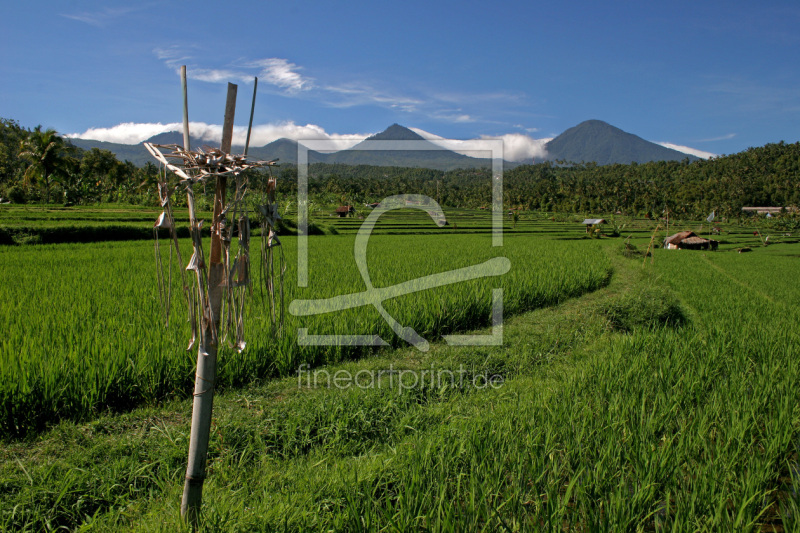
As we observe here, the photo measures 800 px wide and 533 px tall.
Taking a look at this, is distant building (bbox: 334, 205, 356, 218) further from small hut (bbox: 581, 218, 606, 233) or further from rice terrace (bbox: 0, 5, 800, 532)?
rice terrace (bbox: 0, 5, 800, 532)

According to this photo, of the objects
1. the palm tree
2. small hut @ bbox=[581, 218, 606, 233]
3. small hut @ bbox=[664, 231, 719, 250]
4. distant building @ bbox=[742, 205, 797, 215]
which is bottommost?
small hut @ bbox=[664, 231, 719, 250]

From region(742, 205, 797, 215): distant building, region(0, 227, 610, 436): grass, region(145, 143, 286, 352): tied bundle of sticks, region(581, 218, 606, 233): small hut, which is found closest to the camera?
region(145, 143, 286, 352): tied bundle of sticks

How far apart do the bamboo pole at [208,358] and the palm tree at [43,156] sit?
3196 centimetres

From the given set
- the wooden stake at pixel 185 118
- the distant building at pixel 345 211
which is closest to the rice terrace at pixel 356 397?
the wooden stake at pixel 185 118

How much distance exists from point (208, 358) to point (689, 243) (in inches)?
1093

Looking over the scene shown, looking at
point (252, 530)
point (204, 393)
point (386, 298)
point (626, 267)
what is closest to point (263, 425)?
point (252, 530)

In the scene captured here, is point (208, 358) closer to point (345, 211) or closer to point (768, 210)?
point (345, 211)

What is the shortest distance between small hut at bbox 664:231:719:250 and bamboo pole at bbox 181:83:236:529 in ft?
87.6

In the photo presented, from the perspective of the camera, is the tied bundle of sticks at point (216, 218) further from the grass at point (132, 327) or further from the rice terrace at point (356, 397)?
the grass at point (132, 327)

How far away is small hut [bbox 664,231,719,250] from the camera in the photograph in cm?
2377

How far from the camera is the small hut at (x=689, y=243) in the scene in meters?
23.8

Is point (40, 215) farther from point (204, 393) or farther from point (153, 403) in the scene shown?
point (204, 393)
